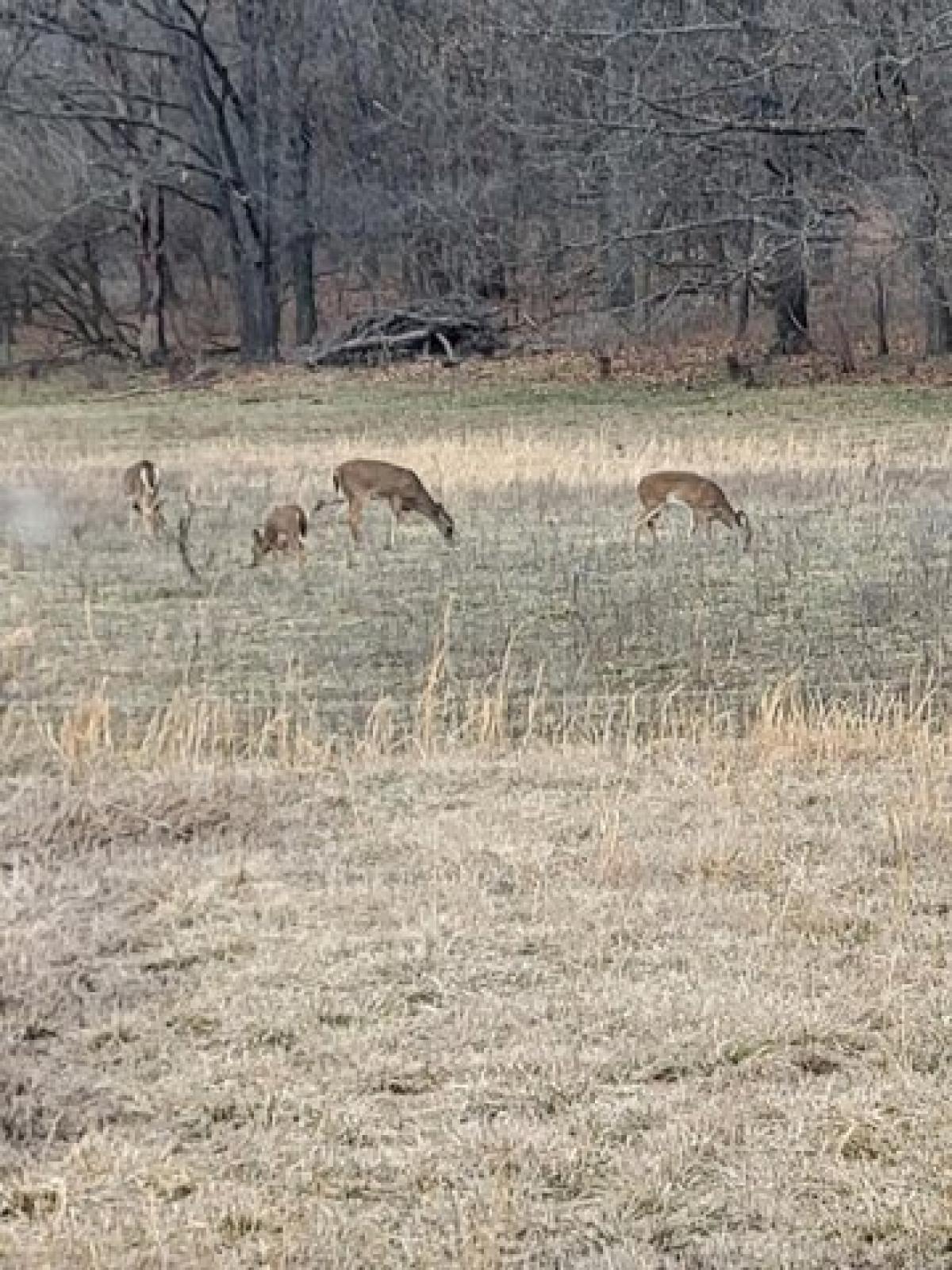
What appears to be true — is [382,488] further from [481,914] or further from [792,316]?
[792,316]

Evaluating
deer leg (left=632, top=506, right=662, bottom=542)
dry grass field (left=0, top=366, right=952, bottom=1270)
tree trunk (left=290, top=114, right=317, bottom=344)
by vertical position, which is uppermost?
tree trunk (left=290, top=114, right=317, bottom=344)

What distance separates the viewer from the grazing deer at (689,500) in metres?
13.6

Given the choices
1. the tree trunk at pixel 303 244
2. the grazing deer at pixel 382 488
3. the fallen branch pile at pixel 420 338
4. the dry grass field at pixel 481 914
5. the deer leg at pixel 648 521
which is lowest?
the dry grass field at pixel 481 914

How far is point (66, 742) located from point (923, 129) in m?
18.1

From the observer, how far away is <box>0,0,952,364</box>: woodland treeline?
24.4m

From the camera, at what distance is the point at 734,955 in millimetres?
5098

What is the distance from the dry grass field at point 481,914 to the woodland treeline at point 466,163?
12868mm

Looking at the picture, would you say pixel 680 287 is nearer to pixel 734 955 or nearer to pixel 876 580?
pixel 876 580

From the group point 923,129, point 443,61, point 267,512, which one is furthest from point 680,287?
point 267,512

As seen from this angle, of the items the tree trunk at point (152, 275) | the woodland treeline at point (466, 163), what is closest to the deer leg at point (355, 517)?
the woodland treeline at point (466, 163)

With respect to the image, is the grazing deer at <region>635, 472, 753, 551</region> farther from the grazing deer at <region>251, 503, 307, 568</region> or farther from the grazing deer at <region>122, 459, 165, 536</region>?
the grazing deer at <region>122, 459, 165, 536</region>

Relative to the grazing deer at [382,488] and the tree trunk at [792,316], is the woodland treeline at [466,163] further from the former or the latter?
the grazing deer at [382,488]

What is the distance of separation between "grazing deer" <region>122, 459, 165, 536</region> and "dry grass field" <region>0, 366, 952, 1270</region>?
1.87m

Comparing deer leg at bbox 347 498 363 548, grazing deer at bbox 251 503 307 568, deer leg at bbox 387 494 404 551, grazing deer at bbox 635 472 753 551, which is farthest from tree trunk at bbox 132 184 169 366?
grazing deer at bbox 251 503 307 568
